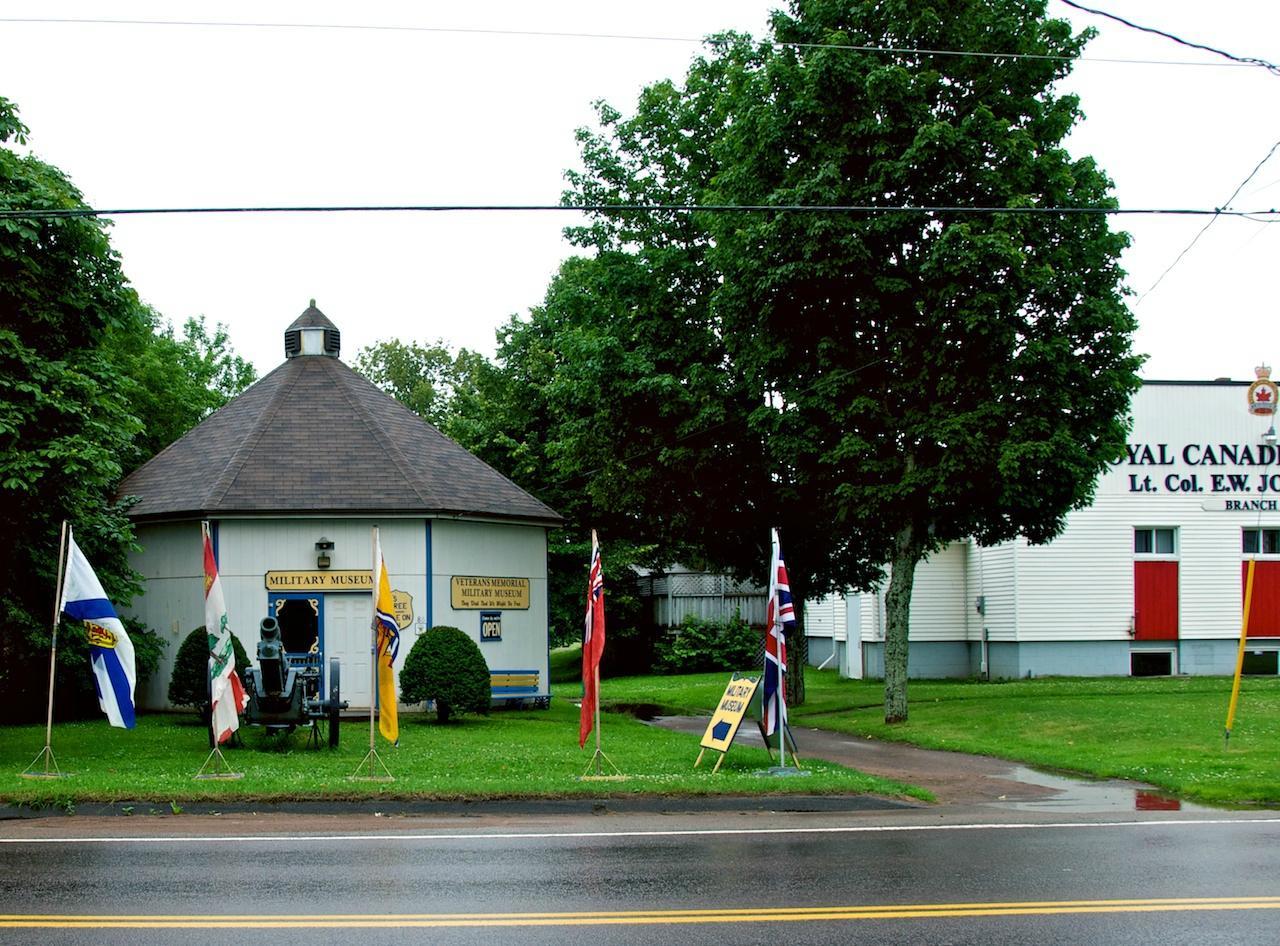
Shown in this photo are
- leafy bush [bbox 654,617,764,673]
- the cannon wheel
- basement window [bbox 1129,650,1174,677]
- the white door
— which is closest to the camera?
the cannon wheel

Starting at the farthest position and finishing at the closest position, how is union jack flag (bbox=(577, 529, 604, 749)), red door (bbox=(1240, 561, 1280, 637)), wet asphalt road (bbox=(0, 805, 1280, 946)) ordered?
red door (bbox=(1240, 561, 1280, 637))
union jack flag (bbox=(577, 529, 604, 749))
wet asphalt road (bbox=(0, 805, 1280, 946))

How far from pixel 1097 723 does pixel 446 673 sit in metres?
11.1

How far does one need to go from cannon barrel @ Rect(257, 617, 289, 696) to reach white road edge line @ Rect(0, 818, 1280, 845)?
7156 mm

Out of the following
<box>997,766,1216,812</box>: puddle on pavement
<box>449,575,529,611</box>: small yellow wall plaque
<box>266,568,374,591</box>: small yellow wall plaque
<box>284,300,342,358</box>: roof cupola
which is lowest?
<box>997,766,1216,812</box>: puddle on pavement

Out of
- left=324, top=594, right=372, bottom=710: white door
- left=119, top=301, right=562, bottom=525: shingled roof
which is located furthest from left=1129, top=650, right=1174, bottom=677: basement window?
left=324, top=594, right=372, bottom=710: white door

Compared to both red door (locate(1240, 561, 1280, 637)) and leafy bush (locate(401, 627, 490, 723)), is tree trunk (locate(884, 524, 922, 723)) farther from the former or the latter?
red door (locate(1240, 561, 1280, 637))

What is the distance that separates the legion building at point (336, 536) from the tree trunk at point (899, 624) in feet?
26.4

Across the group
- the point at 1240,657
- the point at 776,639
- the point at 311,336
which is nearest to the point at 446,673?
the point at 776,639

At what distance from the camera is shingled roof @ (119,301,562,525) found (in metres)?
27.1

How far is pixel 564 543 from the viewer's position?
42375 mm

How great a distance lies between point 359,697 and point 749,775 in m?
12.7

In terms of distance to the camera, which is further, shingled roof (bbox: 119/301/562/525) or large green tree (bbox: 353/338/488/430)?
large green tree (bbox: 353/338/488/430)

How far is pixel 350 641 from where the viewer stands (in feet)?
87.7

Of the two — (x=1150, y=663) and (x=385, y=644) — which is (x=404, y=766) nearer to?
(x=385, y=644)
